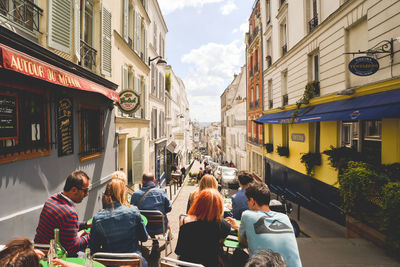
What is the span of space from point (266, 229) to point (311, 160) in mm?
7840

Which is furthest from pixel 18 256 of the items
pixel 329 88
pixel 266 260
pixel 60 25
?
pixel 329 88

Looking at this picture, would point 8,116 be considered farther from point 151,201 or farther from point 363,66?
point 363,66

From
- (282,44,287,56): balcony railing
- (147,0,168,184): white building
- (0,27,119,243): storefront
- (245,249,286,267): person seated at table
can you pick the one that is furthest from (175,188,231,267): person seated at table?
(282,44,287,56): balcony railing

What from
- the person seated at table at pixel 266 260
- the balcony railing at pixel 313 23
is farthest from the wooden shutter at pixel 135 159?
the balcony railing at pixel 313 23

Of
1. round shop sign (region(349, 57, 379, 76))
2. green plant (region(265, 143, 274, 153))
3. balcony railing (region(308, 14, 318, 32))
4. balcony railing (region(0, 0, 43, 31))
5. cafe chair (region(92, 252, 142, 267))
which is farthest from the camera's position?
green plant (region(265, 143, 274, 153))

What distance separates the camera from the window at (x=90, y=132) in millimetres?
5895

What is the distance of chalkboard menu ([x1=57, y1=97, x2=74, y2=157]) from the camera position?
4.87 m

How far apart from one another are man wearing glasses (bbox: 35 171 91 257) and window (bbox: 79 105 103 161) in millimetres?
3118

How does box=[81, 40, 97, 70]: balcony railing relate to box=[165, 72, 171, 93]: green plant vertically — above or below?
below

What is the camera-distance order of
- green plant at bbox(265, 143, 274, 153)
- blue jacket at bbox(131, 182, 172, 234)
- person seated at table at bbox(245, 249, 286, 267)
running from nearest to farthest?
person seated at table at bbox(245, 249, 286, 267) → blue jacket at bbox(131, 182, 172, 234) → green plant at bbox(265, 143, 274, 153)

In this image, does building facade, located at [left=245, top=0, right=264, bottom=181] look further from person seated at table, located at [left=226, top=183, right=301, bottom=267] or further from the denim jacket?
the denim jacket

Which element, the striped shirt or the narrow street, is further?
the narrow street

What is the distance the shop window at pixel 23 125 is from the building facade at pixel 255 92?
50.0 feet

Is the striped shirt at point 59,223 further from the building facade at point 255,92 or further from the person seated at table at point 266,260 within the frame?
the building facade at point 255,92
